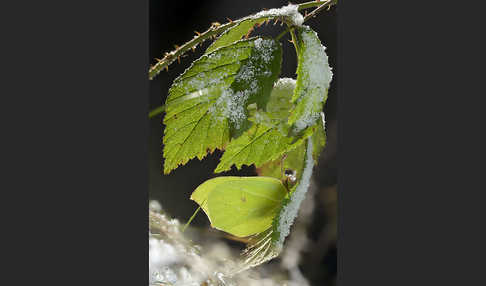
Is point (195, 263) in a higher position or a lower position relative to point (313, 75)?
lower

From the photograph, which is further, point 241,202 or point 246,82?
point 241,202

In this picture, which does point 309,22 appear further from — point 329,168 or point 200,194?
point 200,194

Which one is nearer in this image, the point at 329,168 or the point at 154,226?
the point at 329,168

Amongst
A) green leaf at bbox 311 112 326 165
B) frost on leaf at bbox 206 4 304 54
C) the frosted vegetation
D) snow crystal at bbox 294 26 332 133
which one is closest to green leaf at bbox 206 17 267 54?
frost on leaf at bbox 206 4 304 54

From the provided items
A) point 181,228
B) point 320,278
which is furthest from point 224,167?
point 320,278

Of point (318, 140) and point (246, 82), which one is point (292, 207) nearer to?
point (318, 140)

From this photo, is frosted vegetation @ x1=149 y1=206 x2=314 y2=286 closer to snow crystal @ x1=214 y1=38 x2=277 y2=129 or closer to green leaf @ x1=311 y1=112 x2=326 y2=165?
green leaf @ x1=311 y1=112 x2=326 y2=165

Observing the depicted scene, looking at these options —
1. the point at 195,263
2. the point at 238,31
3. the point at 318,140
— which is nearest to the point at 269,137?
the point at 318,140
